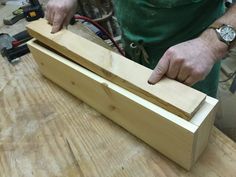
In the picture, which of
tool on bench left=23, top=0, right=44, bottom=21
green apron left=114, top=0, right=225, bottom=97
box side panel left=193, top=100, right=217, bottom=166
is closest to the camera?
box side panel left=193, top=100, right=217, bottom=166

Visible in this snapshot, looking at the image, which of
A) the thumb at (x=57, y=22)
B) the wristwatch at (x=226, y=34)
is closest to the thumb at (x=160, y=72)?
the wristwatch at (x=226, y=34)

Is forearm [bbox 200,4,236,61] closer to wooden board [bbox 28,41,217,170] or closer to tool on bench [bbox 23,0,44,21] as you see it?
wooden board [bbox 28,41,217,170]

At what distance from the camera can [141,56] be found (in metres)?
0.82

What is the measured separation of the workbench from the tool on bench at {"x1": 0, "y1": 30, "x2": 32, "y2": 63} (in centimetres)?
15

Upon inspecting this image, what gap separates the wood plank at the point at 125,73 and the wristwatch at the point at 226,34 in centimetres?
13

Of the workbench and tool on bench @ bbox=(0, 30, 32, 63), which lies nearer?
the workbench

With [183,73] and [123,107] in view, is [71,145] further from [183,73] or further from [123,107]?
[183,73]

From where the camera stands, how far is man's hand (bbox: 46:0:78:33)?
2.48ft

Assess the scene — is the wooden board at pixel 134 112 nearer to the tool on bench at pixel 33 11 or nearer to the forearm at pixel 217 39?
the forearm at pixel 217 39

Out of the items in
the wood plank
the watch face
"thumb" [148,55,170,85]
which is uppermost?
the watch face

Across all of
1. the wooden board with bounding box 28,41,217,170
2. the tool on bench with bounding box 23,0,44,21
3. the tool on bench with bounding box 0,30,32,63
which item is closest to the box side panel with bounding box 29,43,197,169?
the wooden board with bounding box 28,41,217,170

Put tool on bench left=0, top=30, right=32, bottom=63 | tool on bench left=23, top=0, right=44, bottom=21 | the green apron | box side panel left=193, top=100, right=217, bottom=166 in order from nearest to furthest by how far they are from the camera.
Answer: box side panel left=193, top=100, right=217, bottom=166 < the green apron < tool on bench left=0, top=30, right=32, bottom=63 < tool on bench left=23, top=0, right=44, bottom=21

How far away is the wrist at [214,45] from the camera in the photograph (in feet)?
1.84

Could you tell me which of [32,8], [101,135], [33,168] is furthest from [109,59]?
[32,8]
